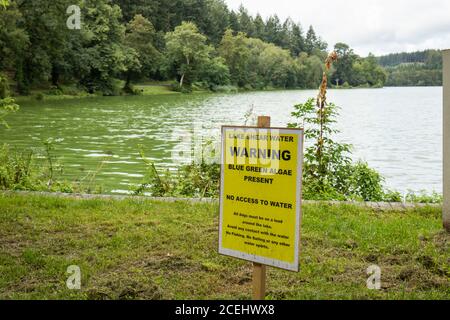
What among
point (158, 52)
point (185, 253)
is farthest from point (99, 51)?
point (185, 253)

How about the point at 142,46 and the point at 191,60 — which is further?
the point at 191,60

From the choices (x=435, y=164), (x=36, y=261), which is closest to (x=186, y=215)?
(x=36, y=261)

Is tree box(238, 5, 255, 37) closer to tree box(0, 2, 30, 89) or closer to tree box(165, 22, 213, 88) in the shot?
tree box(165, 22, 213, 88)

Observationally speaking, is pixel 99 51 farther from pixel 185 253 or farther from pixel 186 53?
pixel 185 253

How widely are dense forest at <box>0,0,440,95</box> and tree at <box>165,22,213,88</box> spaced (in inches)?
7.1

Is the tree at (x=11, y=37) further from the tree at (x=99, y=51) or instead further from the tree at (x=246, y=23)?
the tree at (x=246, y=23)

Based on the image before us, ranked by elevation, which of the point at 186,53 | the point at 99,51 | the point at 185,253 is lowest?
the point at 185,253

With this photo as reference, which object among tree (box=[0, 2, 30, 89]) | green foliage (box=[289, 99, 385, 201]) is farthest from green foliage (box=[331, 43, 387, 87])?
green foliage (box=[289, 99, 385, 201])

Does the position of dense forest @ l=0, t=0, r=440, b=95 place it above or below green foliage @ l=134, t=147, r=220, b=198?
above

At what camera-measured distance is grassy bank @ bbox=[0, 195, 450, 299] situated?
15.5ft

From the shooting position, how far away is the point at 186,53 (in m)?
91.6

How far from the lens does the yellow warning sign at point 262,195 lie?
360 centimetres

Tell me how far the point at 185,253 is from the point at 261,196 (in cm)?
227

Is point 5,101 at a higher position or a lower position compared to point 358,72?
lower
